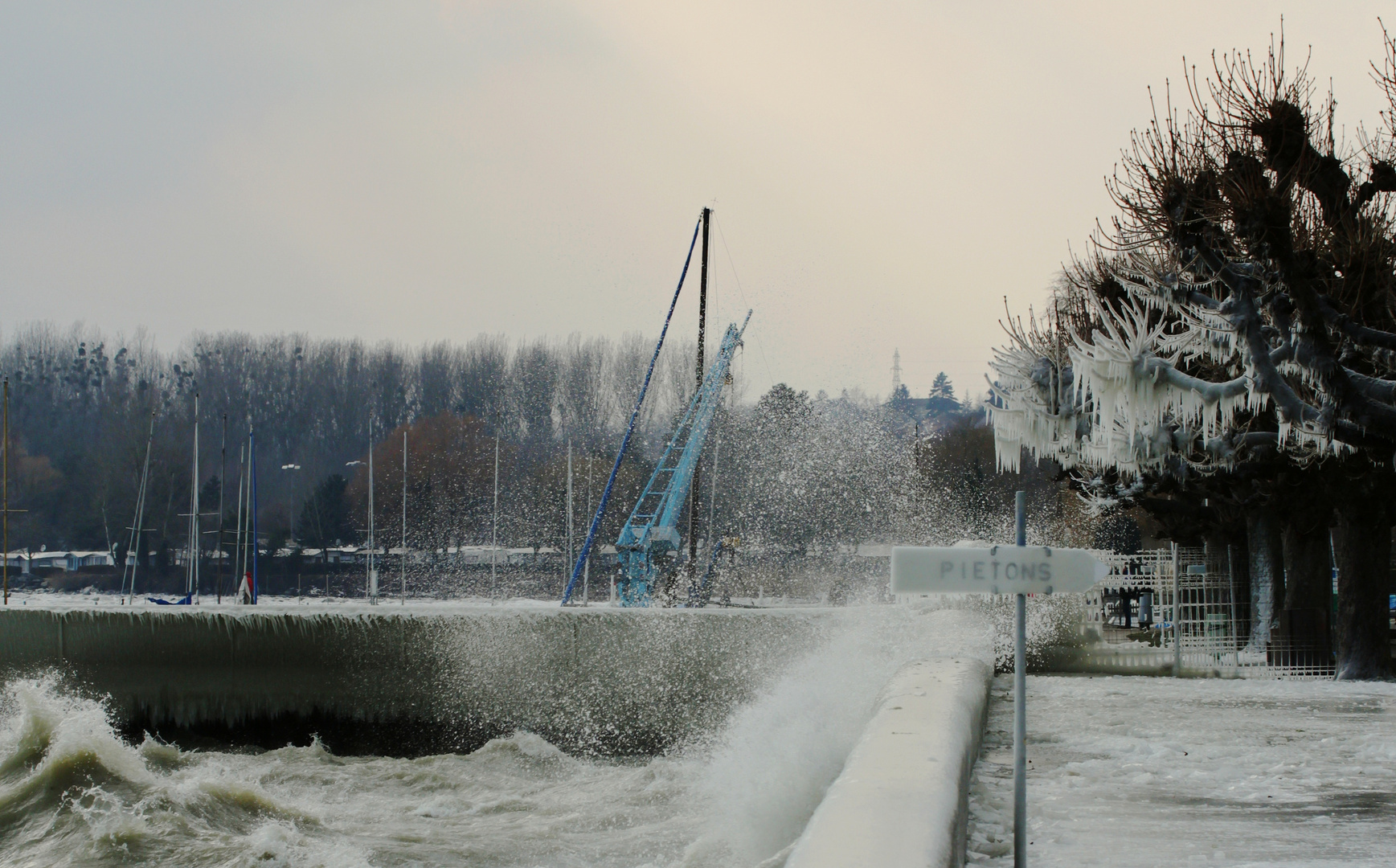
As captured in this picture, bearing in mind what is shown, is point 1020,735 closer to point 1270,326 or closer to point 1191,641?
point 1270,326

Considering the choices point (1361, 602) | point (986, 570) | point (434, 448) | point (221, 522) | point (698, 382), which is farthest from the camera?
point (434, 448)

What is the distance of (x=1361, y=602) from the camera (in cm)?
1831

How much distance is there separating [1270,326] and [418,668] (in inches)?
492

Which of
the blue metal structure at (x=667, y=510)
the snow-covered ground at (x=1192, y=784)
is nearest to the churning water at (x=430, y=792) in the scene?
the snow-covered ground at (x=1192, y=784)

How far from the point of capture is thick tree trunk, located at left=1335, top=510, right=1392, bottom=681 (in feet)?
59.2

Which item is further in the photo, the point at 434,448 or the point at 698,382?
the point at 434,448

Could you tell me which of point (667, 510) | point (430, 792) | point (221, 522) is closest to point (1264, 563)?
point (667, 510)

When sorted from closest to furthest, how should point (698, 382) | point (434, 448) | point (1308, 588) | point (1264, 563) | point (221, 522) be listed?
point (1308, 588) < point (1264, 563) < point (698, 382) < point (221, 522) < point (434, 448)

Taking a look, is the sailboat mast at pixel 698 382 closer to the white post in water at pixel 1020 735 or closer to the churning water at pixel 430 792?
the churning water at pixel 430 792

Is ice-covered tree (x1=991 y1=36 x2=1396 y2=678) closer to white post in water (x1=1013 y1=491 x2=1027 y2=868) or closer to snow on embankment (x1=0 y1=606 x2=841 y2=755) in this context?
snow on embankment (x1=0 y1=606 x2=841 y2=755)

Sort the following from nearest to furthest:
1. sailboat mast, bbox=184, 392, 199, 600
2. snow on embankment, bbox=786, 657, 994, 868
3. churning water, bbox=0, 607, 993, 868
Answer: snow on embankment, bbox=786, 657, 994, 868, churning water, bbox=0, 607, 993, 868, sailboat mast, bbox=184, 392, 199, 600

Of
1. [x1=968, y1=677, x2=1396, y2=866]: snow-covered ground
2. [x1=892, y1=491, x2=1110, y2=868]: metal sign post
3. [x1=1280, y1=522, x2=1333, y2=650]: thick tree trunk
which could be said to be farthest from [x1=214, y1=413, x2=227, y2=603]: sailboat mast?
[x1=892, y1=491, x2=1110, y2=868]: metal sign post

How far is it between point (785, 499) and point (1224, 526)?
33636 millimetres

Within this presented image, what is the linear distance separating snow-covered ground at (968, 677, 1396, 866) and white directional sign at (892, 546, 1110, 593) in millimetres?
1403
